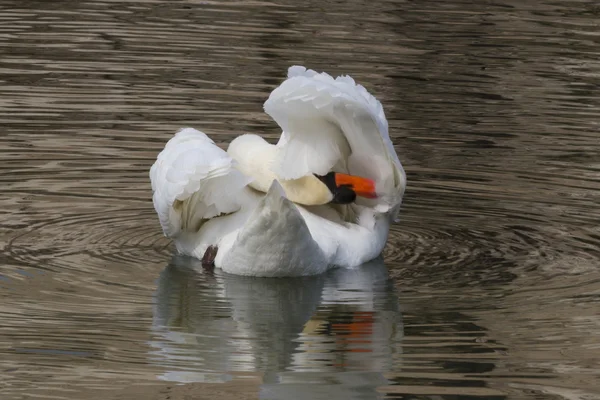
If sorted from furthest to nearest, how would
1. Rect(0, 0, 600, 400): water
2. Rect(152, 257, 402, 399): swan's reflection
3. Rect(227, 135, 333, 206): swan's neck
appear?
Rect(227, 135, 333, 206): swan's neck < Rect(0, 0, 600, 400): water < Rect(152, 257, 402, 399): swan's reflection

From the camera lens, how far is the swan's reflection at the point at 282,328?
6973 mm

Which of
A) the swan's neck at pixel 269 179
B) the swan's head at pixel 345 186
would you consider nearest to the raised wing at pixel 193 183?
the swan's neck at pixel 269 179

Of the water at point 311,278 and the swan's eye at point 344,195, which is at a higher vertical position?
the swan's eye at point 344,195

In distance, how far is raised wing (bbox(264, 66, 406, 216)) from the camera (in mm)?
8680

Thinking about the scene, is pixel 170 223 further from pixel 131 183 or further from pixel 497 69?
pixel 497 69

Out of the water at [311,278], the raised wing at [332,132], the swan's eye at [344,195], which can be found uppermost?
the raised wing at [332,132]

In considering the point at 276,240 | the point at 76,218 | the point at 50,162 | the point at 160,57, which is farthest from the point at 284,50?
the point at 276,240

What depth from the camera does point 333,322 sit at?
26.3ft

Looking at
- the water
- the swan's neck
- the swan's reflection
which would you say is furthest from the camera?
the swan's neck

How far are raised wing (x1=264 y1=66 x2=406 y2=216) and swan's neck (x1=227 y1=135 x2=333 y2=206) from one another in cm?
5

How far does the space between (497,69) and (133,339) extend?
363 inches

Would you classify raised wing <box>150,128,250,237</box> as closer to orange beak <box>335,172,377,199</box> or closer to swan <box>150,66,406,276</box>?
swan <box>150,66,406,276</box>

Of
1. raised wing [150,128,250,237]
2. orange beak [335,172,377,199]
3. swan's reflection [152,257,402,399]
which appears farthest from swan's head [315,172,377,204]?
raised wing [150,128,250,237]

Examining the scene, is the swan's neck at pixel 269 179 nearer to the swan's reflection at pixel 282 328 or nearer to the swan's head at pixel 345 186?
the swan's head at pixel 345 186
